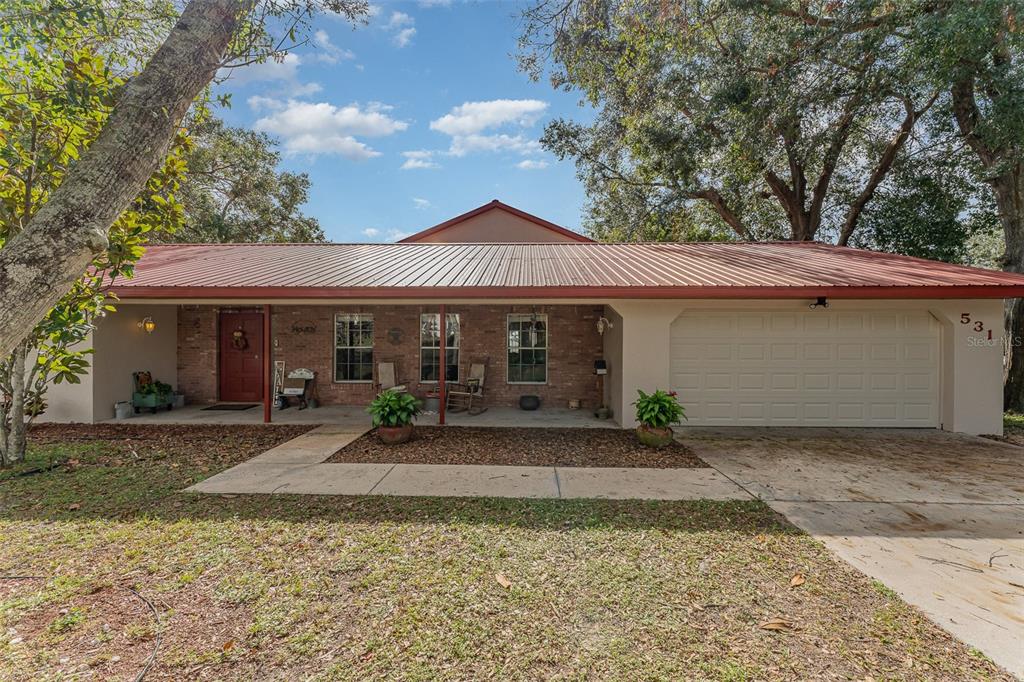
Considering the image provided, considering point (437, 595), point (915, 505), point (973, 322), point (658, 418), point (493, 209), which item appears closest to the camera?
point (437, 595)

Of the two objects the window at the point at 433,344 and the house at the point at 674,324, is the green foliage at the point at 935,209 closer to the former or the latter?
the house at the point at 674,324

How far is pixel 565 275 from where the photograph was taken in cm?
768

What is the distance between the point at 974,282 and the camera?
6832mm

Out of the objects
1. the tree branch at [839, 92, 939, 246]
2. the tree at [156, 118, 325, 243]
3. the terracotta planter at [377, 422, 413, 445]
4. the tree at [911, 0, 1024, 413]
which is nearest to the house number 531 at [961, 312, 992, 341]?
the tree at [911, 0, 1024, 413]

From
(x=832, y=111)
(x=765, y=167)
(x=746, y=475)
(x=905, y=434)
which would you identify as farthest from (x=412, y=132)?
(x=905, y=434)

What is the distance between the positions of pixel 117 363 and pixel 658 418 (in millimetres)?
9905

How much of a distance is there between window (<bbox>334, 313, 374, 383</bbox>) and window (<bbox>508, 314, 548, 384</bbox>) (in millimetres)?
3275

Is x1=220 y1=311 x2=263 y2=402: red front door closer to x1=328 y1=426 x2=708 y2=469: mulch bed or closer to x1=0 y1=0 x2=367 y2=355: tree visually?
x1=328 y1=426 x2=708 y2=469: mulch bed

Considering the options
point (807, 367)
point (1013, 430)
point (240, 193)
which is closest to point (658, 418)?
point (807, 367)

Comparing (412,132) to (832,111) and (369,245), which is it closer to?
(369,245)

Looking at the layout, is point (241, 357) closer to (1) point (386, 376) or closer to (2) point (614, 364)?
(1) point (386, 376)

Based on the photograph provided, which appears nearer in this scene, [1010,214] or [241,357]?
[1010,214]

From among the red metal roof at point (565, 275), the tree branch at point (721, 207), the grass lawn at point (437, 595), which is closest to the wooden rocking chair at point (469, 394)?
the red metal roof at point (565, 275)

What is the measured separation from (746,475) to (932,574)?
217cm
